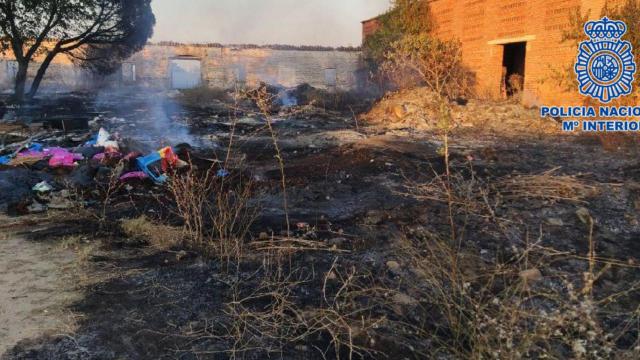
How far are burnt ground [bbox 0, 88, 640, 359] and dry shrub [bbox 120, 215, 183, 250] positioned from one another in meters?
0.09

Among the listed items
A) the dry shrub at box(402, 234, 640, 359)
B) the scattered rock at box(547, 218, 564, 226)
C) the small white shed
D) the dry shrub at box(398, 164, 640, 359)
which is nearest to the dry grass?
the dry shrub at box(398, 164, 640, 359)

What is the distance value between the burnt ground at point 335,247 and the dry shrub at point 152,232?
9 centimetres

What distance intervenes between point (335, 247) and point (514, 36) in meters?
11.2

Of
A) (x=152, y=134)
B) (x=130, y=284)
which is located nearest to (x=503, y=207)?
(x=130, y=284)

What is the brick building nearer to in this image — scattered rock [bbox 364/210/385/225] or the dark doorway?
the dark doorway

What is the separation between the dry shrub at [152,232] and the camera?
3826 mm

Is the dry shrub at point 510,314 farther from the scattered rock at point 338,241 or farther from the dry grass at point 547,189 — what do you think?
the dry grass at point 547,189

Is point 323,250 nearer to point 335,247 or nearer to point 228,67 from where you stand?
point 335,247

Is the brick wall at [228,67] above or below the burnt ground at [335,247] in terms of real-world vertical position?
above

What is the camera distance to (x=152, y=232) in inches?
156

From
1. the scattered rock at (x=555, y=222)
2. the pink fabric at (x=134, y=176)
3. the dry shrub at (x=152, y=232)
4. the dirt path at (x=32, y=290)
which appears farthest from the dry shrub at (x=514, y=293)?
the pink fabric at (x=134, y=176)

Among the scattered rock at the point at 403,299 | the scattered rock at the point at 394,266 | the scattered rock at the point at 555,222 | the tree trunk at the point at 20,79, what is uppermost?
the tree trunk at the point at 20,79

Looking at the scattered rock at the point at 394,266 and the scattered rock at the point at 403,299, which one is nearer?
the scattered rock at the point at 403,299

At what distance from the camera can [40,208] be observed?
4.76 metres
